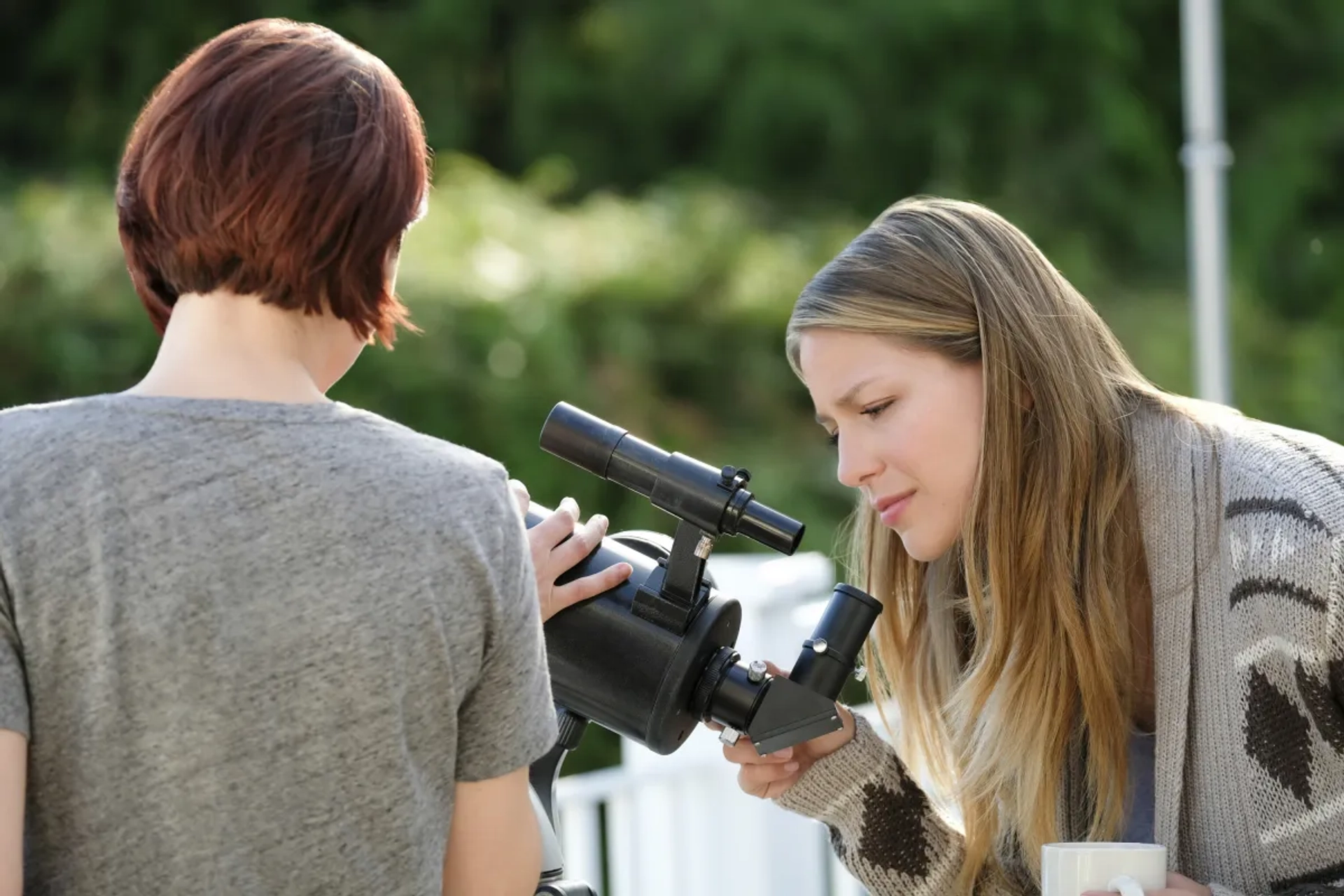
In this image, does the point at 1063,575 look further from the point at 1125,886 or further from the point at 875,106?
the point at 875,106

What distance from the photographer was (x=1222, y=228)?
3.33 meters

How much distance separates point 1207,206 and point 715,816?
170 centimetres

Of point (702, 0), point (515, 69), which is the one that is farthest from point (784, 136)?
point (515, 69)

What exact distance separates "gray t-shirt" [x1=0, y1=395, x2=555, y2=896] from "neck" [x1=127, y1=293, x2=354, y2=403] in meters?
0.02

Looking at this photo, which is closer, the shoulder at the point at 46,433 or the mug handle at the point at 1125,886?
the shoulder at the point at 46,433

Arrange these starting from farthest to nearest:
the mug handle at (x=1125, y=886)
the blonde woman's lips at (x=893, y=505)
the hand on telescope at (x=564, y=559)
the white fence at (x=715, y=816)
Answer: the white fence at (x=715, y=816) → the blonde woman's lips at (x=893, y=505) → the hand on telescope at (x=564, y=559) → the mug handle at (x=1125, y=886)

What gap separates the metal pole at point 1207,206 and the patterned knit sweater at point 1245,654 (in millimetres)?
1645

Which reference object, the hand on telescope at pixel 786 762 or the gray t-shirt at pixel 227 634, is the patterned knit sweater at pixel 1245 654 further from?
the gray t-shirt at pixel 227 634

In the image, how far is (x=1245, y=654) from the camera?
5.02ft

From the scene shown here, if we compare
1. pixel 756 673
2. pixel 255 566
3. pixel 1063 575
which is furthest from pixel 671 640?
pixel 255 566

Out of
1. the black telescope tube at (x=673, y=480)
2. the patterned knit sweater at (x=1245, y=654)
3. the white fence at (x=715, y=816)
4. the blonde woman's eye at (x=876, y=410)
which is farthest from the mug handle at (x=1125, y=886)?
the white fence at (x=715, y=816)

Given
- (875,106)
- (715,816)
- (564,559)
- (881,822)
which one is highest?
(875,106)

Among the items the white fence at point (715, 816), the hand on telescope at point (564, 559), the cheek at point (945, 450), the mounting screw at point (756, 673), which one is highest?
the cheek at point (945, 450)

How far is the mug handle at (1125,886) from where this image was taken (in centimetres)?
131
